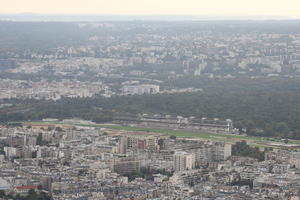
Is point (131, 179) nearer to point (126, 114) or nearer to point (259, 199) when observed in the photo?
point (259, 199)

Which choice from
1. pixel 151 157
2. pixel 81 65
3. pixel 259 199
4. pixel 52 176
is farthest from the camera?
pixel 81 65

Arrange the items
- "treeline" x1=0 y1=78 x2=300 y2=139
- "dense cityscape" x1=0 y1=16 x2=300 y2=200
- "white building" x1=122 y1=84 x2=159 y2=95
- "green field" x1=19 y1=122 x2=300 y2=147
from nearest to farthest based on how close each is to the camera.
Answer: "dense cityscape" x1=0 y1=16 x2=300 y2=200 < "green field" x1=19 y1=122 x2=300 y2=147 < "treeline" x1=0 y1=78 x2=300 y2=139 < "white building" x1=122 y1=84 x2=159 y2=95

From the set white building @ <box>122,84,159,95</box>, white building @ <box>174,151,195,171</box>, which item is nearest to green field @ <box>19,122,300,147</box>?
white building @ <box>174,151,195,171</box>

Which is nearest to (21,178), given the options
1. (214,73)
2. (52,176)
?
(52,176)

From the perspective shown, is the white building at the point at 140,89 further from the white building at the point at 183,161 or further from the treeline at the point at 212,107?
the white building at the point at 183,161

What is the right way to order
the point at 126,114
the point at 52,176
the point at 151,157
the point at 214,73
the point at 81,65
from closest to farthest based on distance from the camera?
the point at 52,176 → the point at 151,157 → the point at 126,114 → the point at 214,73 → the point at 81,65

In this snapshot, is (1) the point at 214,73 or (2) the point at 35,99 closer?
(2) the point at 35,99

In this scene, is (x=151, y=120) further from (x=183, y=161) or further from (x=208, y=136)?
(x=183, y=161)

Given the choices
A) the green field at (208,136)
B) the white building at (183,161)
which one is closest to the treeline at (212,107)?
the green field at (208,136)

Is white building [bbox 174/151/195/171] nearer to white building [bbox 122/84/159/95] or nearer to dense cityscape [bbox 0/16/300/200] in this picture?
dense cityscape [bbox 0/16/300/200]
